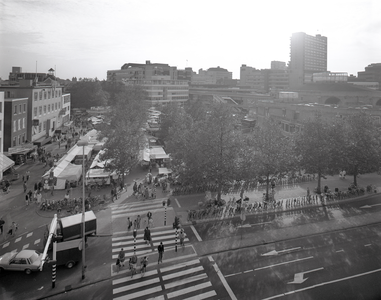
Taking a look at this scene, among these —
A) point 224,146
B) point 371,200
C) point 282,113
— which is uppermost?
point 282,113

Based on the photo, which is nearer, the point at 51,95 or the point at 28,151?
the point at 28,151

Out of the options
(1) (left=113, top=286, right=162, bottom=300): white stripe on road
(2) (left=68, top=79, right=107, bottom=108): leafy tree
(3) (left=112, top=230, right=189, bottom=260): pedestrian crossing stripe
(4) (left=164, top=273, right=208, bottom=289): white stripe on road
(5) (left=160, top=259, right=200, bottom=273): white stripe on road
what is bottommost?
(1) (left=113, top=286, right=162, bottom=300): white stripe on road

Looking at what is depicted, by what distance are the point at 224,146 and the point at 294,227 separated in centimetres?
992

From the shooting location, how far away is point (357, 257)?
2091cm

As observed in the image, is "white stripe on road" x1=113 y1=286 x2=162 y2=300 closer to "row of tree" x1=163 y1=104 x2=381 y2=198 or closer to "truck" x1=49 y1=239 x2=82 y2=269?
"truck" x1=49 y1=239 x2=82 y2=269

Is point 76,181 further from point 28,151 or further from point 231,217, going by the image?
point 231,217

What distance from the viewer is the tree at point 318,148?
108 ft

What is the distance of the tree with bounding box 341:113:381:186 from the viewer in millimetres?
34281

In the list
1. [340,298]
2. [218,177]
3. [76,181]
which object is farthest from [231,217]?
[76,181]

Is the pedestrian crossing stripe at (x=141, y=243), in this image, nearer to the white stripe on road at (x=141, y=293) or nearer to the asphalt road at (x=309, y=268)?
the asphalt road at (x=309, y=268)

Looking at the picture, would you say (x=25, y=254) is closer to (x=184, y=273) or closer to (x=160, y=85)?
(x=184, y=273)

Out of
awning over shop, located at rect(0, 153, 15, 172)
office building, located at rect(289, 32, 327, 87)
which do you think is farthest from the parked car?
office building, located at rect(289, 32, 327, 87)

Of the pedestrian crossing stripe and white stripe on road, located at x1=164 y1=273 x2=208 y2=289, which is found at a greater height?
the pedestrian crossing stripe

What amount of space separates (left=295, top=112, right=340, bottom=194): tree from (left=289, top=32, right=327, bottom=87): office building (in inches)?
4849
